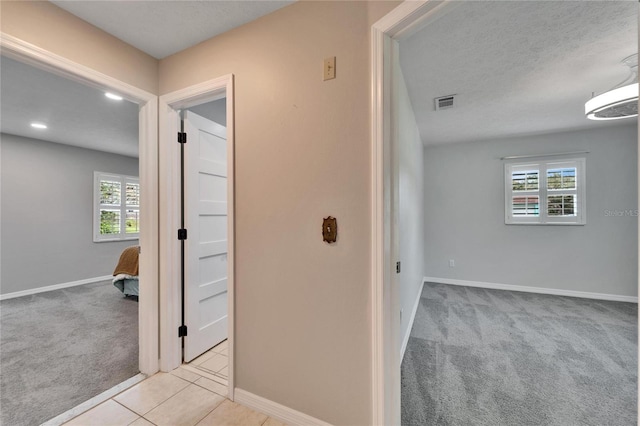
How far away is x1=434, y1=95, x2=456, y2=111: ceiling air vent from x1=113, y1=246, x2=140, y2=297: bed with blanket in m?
4.44

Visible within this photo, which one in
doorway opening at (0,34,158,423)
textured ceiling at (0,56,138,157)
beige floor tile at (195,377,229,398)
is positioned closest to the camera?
beige floor tile at (195,377,229,398)

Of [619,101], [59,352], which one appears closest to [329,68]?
[619,101]

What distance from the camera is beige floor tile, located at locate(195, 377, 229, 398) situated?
5.91 ft

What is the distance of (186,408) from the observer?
1.66 metres

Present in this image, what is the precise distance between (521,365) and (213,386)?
245 centimetres

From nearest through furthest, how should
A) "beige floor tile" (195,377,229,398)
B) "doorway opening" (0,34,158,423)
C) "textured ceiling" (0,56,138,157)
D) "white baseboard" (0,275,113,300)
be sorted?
"beige floor tile" (195,377,229,398), "doorway opening" (0,34,158,423), "textured ceiling" (0,56,138,157), "white baseboard" (0,275,113,300)

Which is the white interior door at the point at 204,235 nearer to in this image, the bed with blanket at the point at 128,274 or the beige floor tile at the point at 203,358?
the beige floor tile at the point at 203,358

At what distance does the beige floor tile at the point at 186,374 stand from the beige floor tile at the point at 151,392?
0.03m

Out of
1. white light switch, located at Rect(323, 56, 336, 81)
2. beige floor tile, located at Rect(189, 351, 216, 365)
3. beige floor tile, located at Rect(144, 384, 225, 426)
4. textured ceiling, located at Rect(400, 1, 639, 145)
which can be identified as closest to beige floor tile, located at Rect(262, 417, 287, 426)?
beige floor tile, located at Rect(144, 384, 225, 426)

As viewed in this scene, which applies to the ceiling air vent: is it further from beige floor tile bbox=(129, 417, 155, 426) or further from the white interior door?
beige floor tile bbox=(129, 417, 155, 426)

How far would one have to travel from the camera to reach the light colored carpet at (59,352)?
68.5 inches

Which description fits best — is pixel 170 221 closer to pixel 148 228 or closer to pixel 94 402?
pixel 148 228

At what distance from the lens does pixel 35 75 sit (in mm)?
2322

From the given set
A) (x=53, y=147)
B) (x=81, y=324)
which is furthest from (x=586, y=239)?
(x=53, y=147)
